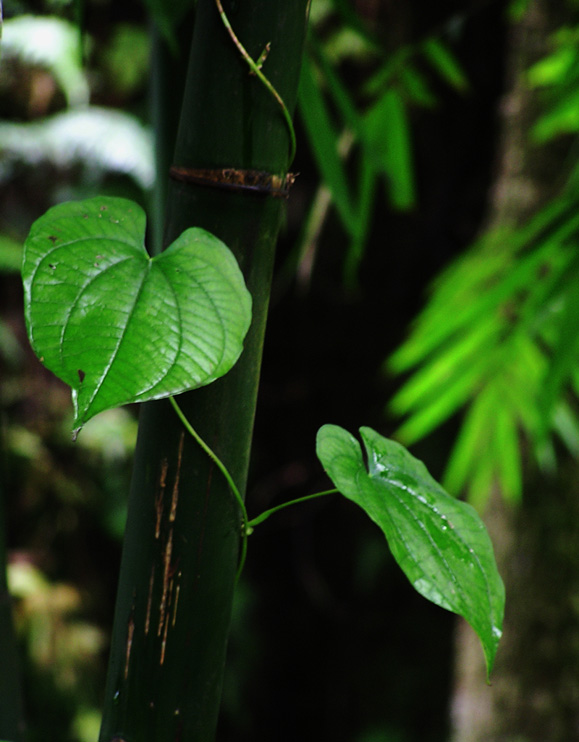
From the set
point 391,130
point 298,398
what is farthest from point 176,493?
point 298,398

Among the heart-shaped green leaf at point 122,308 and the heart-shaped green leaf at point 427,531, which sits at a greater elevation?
the heart-shaped green leaf at point 122,308

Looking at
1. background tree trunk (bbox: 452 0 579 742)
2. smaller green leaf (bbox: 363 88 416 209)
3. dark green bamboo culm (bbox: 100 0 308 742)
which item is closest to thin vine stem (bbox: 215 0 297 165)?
dark green bamboo culm (bbox: 100 0 308 742)

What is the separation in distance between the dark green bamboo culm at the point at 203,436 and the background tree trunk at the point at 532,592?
82cm

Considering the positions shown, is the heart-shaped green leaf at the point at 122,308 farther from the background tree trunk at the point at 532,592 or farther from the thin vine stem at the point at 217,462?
the background tree trunk at the point at 532,592

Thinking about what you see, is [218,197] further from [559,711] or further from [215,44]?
[559,711]

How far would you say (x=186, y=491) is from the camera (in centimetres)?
19

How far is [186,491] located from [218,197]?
8cm

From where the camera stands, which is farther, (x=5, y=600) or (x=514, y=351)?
(x=514, y=351)

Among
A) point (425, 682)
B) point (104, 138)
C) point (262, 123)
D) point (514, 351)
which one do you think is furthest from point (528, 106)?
point (425, 682)

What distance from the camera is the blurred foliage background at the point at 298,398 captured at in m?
1.19

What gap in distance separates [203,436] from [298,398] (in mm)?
1460

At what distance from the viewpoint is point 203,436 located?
0.63 ft

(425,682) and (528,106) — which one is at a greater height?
(528,106)

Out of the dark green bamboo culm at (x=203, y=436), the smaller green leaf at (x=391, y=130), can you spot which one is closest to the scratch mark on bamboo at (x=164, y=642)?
the dark green bamboo culm at (x=203, y=436)
